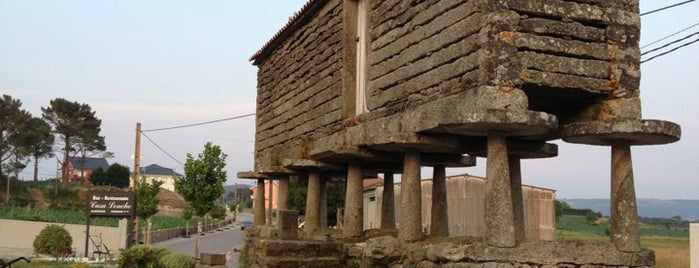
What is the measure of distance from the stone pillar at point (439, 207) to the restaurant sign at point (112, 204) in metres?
13.1

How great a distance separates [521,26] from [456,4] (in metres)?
0.98

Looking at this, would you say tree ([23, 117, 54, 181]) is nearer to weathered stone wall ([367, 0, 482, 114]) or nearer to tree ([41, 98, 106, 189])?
tree ([41, 98, 106, 189])

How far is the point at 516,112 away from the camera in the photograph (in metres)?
8.16

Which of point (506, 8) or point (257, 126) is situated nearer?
point (506, 8)

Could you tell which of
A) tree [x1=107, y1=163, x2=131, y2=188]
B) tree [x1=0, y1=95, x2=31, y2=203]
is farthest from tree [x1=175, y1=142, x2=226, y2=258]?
tree [x1=107, y1=163, x2=131, y2=188]

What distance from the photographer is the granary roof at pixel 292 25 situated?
14391 millimetres

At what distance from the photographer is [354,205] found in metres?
12.2

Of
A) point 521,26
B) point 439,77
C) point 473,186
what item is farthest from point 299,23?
point 473,186

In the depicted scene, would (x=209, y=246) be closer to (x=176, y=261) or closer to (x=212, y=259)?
(x=176, y=261)

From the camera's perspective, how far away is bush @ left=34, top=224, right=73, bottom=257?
22.3 metres

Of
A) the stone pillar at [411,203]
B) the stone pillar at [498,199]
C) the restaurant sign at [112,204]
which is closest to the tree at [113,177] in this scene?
the restaurant sign at [112,204]

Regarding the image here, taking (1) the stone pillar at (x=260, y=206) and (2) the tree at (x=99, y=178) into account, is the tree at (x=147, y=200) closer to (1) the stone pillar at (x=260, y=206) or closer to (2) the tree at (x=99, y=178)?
(1) the stone pillar at (x=260, y=206)

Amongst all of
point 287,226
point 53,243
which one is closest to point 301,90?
point 287,226

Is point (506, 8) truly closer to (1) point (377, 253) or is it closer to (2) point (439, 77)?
(2) point (439, 77)
